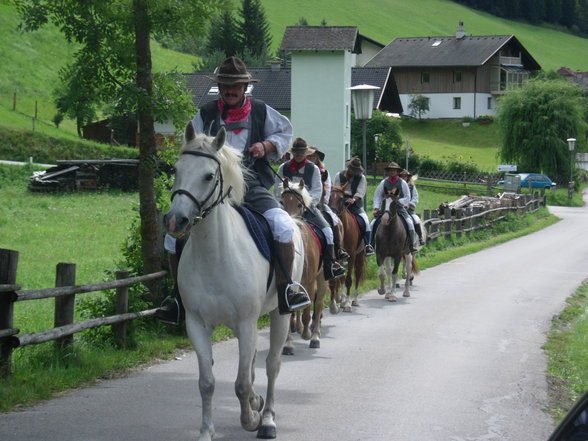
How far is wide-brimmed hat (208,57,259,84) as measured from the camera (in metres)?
7.81

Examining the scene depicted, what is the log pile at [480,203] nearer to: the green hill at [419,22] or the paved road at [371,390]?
the paved road at [371,390]

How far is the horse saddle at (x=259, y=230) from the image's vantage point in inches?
293

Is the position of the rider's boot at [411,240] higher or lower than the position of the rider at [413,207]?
lower

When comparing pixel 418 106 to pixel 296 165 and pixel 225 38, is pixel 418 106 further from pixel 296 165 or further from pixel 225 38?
pixel 296 165

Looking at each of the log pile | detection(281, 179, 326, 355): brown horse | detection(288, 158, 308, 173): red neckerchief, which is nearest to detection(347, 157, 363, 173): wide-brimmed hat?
detection(288, 158, 308, 173): red neckerchief

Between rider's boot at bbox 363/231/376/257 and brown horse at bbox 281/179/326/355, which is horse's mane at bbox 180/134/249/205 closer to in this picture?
brown horse at bbox 281/179/326/355

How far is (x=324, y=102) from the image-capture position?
6050cm

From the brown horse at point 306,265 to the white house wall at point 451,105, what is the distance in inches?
3646

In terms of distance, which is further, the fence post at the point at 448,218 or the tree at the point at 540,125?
the tree at the point at 540,125

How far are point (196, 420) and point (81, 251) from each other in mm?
16438

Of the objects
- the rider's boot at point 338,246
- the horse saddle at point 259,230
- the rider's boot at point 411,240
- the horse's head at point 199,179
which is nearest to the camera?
the horse's head at point 199,179

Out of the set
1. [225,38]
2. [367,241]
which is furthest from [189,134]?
[225,38]

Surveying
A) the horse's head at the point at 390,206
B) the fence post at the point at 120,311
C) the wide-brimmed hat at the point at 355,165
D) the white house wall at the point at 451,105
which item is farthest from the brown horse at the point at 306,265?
the white house wall at the point at 451,105

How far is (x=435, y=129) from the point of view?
95.6 meters
